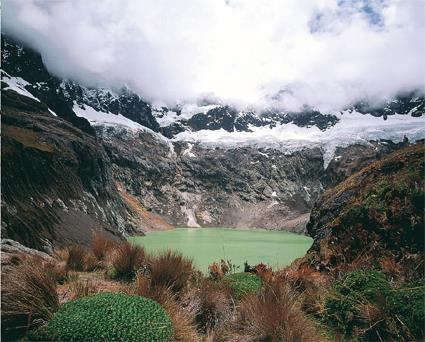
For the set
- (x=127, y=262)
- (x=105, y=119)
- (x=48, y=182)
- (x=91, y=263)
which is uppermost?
(x=105, y=119)

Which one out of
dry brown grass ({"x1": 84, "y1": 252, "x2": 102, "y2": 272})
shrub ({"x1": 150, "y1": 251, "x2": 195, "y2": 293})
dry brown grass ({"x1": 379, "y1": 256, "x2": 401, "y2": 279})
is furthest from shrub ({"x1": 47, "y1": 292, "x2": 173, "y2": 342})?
dry brown grass ({"x1": 379, "y1": 256, "x2": 401, "y2": 279})

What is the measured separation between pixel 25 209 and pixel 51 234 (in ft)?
10.4

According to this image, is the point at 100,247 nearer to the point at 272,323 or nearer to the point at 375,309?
the point at 272,323

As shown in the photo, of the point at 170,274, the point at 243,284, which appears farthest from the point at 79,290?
the point at 243,284

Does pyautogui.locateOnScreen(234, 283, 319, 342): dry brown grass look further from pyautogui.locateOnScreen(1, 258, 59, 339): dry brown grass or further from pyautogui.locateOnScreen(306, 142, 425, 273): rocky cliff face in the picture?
pyautogui.locateOnScreen(306, 142, 425, 273): rocky cliff face

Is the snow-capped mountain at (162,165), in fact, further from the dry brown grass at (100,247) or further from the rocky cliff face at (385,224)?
the rocky cliff face at (385,224)

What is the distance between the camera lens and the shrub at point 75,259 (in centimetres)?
1071

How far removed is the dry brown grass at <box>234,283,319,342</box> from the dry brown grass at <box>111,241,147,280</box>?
392 centimetres

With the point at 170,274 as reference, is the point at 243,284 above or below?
below

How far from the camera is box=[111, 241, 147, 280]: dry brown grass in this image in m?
9.78

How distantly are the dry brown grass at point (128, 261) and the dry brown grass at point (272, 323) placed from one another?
12.8 ft

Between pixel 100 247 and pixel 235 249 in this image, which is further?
pixel 235 249

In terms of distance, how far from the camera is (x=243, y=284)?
29.7 feet

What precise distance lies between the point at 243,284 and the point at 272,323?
10.1 ft
